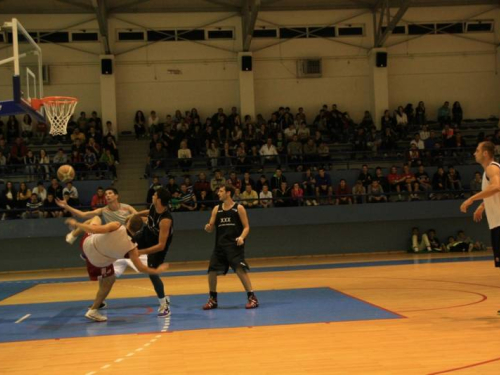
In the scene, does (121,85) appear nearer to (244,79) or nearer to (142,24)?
(142,24)

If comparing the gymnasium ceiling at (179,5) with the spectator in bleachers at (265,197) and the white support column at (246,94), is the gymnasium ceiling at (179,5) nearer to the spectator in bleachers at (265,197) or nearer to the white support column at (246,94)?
the white support column at (246,94)

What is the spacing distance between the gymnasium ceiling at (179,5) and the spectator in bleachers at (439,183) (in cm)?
789

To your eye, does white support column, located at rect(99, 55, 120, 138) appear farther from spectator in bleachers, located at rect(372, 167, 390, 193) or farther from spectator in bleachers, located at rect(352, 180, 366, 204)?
spectator in bleachers, located at rect(372, 167, 390, 193)

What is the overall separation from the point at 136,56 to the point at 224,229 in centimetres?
1759

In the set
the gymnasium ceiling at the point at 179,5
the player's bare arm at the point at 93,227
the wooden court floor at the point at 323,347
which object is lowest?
the wooden court floor at the point at 323,347

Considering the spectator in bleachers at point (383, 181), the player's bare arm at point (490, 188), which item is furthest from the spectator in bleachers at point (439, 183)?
the player's bare arm at point (490, 188)

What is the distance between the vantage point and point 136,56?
2652 cm

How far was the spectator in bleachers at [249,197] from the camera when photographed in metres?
20.5

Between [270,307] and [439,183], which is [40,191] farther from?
[439,183]

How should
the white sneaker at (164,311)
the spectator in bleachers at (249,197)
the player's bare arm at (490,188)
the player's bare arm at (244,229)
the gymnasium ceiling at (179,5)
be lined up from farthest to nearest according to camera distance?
the gymnasium ceiling at (179,5), the spectator in bleachers at (249,197), the player's bare arm at (244,229), the white sneaker at (164,311), the player's bare arm at (490,188)

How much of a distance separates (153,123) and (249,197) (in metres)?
6.91

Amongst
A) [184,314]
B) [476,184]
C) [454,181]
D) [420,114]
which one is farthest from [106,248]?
[420,114]

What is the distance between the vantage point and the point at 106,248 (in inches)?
355

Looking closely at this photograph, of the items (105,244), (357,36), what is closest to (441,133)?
(357,36)
